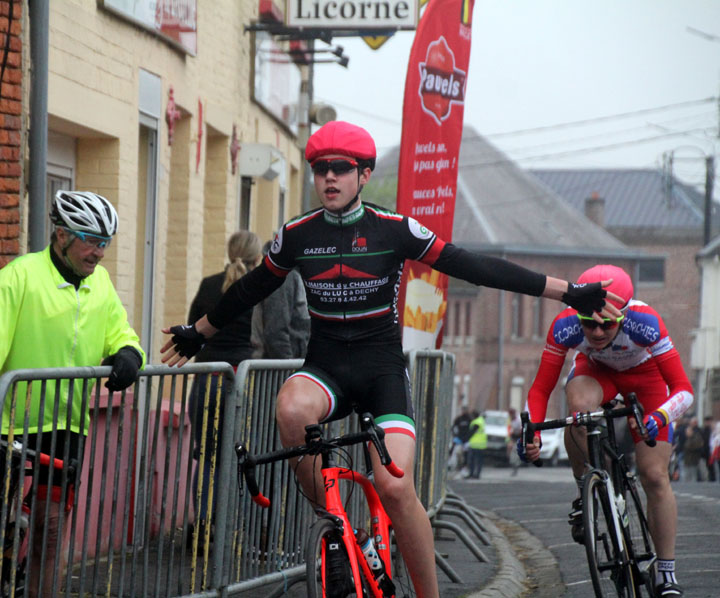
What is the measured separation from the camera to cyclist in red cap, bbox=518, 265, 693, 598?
6.74 metres

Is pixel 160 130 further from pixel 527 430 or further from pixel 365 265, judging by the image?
pixel 365 265

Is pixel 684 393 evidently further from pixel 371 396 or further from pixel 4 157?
pixel 4 157

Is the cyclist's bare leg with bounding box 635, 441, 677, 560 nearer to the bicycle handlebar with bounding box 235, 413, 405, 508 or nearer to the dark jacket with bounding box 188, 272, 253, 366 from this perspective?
the bicycle handlebar with bounding box 235, 413, 405, 508

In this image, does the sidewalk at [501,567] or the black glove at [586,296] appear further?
the sidewalk at [501,567]

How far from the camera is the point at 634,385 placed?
286 inches

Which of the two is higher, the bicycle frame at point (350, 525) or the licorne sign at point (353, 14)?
the licorne sign at point (353, 14)

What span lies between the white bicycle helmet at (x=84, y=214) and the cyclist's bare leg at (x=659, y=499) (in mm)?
3040

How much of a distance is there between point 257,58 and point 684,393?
32.3ft

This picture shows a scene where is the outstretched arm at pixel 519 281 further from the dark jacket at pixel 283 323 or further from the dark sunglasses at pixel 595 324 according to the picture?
the dark jacket at pixel 283 323

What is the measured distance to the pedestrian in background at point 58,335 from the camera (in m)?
5.21

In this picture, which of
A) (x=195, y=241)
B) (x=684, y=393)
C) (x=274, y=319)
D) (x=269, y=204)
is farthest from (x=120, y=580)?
(x=269, y=204)

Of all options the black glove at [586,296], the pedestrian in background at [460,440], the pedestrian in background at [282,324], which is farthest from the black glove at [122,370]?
the pedestrian in background at [460,440]

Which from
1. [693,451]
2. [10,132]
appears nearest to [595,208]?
[693,451]

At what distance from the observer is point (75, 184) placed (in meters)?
10.4
